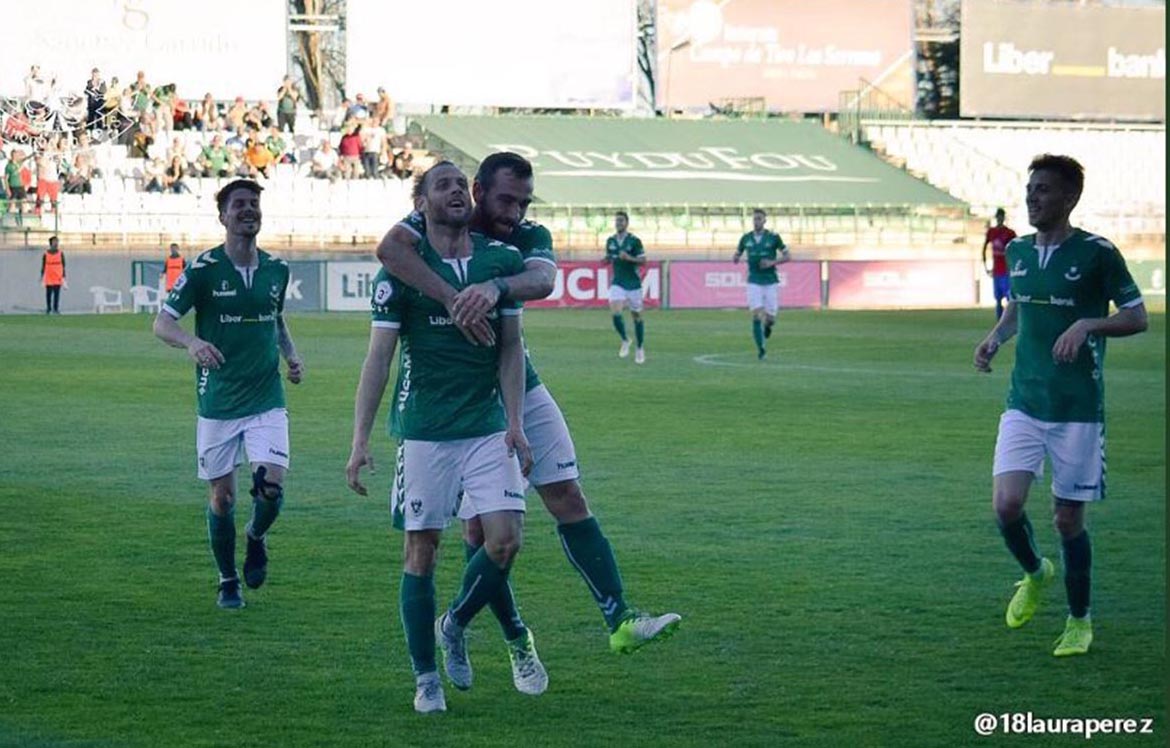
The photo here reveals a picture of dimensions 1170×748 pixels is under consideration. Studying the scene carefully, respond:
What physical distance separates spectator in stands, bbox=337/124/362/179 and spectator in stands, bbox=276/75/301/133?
1613mm

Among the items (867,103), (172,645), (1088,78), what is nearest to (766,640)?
(172,645)

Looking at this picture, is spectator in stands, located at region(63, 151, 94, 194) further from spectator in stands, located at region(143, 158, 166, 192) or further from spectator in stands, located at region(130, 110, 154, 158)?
spectator in stands, located at region(130, 110, 154, 158)

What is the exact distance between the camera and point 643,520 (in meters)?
13.4

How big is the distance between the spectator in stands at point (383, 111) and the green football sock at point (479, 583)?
46.3 metres

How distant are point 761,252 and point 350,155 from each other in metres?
22.4

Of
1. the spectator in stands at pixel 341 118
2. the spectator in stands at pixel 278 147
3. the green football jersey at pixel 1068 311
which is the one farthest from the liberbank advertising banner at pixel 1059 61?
the green football jersey at pixel 1068 311

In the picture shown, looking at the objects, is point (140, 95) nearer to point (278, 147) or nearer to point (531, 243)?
point (278, 147)

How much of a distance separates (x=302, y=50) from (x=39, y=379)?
37.8m

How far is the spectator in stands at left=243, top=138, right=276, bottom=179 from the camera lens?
49.0 m

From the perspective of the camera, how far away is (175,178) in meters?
47.8

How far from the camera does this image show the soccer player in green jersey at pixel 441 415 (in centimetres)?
776

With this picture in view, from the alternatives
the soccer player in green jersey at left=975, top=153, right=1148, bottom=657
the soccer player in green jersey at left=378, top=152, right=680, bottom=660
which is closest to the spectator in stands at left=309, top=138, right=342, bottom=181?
the soccer player in green jersey at left=975, top=153, right=1148, bottom=657

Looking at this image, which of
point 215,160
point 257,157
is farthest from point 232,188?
point 257,157

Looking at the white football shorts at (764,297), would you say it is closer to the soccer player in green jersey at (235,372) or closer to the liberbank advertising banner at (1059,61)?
the soccer player in green jersey at (235,372)
